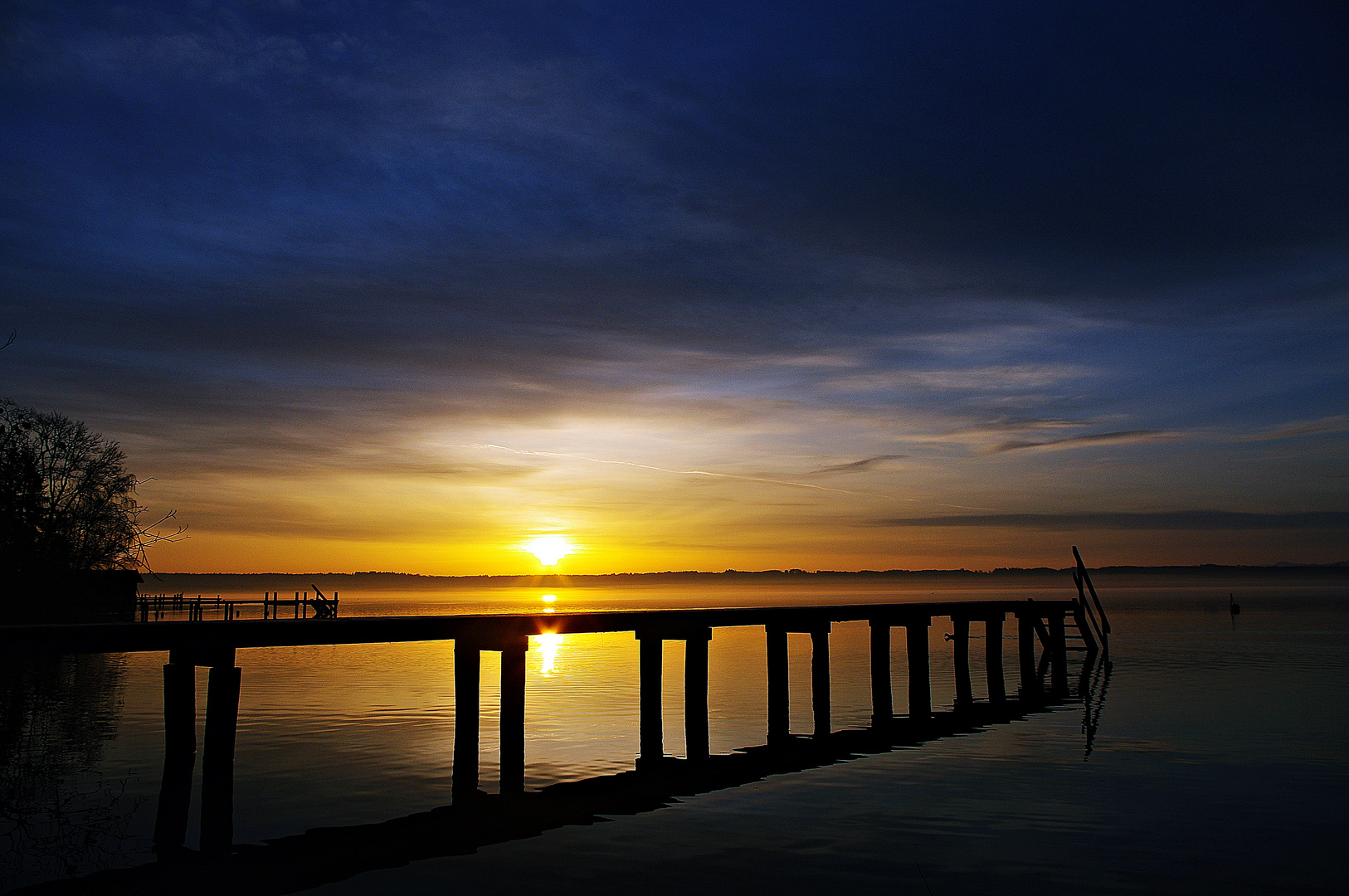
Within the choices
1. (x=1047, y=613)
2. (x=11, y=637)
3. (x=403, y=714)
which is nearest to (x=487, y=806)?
(x=11, y=637)

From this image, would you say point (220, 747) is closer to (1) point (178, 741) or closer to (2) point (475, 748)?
(1) point (178, 741)

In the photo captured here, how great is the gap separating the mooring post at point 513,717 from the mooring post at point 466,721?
0.50 metres

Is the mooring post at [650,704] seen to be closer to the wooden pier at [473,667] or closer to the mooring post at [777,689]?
the wooden pier at [473,667]

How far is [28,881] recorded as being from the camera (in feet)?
36.4

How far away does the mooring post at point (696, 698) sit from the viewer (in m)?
19.6

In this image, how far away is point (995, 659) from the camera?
103 feet

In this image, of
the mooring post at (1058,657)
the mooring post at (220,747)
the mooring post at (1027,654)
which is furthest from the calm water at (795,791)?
the mooring post at (1027,654)

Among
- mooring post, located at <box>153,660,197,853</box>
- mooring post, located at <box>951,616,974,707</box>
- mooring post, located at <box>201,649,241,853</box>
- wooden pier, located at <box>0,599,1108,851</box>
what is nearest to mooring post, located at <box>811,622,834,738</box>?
wooden pier, located at <box>0,599,1108,851</box>

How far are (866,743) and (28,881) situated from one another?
15.1 meters

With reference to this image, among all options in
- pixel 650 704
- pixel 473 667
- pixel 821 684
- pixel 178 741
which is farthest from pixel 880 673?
pixel 178 741

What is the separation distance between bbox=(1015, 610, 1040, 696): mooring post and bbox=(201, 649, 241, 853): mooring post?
23829 mm

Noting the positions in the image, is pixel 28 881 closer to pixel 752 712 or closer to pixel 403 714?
pixel 403 714

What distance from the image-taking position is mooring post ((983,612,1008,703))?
2964 cm

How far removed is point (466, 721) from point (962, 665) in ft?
61.1
